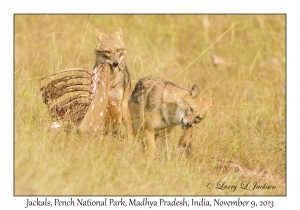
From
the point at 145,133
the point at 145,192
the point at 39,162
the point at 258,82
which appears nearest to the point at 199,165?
the point at 145,133

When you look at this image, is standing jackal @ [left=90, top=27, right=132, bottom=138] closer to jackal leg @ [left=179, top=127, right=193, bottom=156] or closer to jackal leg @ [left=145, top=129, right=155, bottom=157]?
jackal leg @ [left=145, top=129, right=155, bottom=157]

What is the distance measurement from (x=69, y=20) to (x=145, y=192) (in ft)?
31.4

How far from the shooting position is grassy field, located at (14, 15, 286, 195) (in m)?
7.71

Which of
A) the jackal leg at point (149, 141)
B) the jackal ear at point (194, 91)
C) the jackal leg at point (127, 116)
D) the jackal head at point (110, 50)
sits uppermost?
the jackal head at point (110, 50)

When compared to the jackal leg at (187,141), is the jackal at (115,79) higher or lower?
higher

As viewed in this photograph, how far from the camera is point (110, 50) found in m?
9.63

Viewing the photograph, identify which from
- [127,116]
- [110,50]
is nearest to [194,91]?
[127,116]

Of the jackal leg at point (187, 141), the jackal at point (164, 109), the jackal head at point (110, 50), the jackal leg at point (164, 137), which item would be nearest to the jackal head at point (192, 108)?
the jackal at point (164, 109)

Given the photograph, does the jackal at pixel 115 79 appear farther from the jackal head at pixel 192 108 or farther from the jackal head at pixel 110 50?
the jackal head at pixel 192 108

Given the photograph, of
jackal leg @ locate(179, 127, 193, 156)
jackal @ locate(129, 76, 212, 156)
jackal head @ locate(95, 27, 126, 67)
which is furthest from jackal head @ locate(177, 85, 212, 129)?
jackal head @ locate(95, 27, 126, 67)

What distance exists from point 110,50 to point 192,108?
1.55 m

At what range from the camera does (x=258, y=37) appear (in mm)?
16250

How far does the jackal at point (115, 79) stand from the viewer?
9.62 metres

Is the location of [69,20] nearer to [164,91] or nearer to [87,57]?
[87,57]
